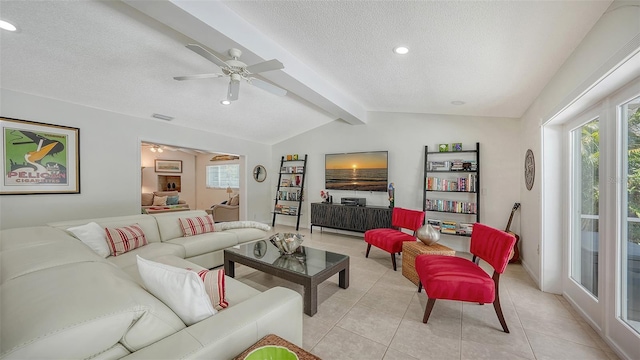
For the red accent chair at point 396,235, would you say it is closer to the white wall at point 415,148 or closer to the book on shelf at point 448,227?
the book on shelf at point 448,227

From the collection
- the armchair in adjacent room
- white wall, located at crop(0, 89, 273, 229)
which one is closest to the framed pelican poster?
white wall, located at crop(0, 89, 273, 229)

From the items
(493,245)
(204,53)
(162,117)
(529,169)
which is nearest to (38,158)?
(162,117)

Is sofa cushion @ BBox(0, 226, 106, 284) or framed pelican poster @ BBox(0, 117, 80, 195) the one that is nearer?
sofa cushion @ BBox(0, 226, 106, 284)

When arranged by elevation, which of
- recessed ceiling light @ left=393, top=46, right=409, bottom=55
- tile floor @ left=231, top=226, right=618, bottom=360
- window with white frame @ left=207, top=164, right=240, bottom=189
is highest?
recessed ceiling light @ left=393, top=46, right=409, bottom=55

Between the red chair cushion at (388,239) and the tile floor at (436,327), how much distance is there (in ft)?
1.66

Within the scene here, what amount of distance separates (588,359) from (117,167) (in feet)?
19.6

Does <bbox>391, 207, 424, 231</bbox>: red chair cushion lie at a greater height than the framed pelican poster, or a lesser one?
lesser

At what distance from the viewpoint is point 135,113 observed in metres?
4.24

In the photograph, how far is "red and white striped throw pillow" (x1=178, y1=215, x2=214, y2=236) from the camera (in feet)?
11.3

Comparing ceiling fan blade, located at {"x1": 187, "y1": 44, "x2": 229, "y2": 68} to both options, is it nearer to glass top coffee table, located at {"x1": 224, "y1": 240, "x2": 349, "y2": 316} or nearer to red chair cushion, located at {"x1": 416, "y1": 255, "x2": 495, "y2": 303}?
glass top coffee table, located at {"x1": 224, "y1": 240, "x2": 349, "y2": 316}

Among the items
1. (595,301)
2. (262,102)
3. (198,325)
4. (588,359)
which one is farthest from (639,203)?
(262,102)

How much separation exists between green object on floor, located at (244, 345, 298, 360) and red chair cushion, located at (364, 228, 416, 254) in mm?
2717

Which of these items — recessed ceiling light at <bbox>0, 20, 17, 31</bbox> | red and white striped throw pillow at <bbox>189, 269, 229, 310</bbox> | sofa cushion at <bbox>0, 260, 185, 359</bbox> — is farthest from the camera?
recessed ceiling light at <bbox>0, 20, 17, 31</bbox>

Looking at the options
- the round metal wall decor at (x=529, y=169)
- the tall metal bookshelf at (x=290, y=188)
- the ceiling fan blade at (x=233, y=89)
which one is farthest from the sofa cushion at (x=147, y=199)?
the round metal wall decor at (x=529, y=169)
